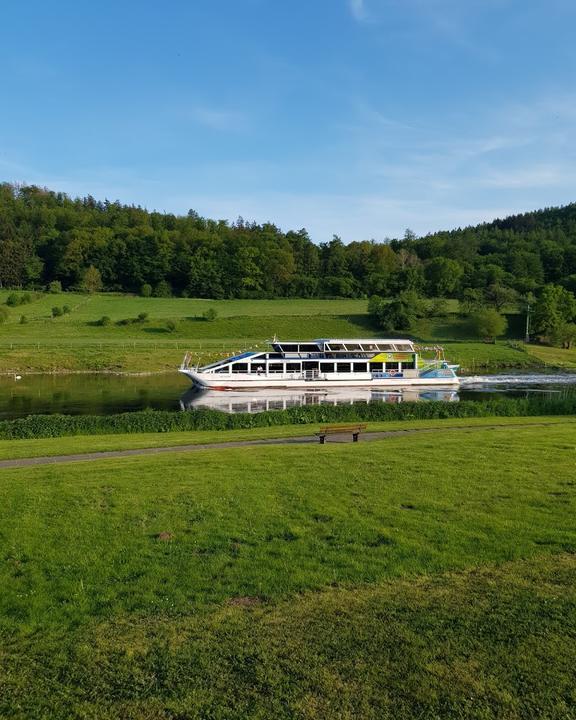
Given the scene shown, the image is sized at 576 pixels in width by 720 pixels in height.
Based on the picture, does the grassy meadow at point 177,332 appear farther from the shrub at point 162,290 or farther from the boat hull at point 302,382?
the boat hull at point 302,382

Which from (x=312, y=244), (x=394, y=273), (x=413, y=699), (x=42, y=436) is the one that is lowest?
(x=42, y=436)

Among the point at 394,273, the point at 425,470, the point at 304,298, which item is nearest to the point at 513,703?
the point at 425,470

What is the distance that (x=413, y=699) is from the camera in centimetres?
657

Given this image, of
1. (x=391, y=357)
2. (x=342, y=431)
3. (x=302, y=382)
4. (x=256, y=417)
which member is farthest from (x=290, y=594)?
(x=391, y=357)

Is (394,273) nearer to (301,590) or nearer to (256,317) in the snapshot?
(256,317)

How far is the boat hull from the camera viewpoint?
56.8m

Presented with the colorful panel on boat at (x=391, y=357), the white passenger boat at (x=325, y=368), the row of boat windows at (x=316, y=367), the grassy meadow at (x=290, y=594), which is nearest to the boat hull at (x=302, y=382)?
the white passenger boat at (x=325, y=368)

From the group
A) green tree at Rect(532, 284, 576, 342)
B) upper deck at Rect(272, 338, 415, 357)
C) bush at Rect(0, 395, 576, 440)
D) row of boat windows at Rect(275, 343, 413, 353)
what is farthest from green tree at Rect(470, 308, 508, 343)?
bush at Rect(0, 395, 576, 440)

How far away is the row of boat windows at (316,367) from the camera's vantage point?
58156 mm

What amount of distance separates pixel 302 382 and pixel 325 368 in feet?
10.7

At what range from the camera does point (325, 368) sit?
199ft

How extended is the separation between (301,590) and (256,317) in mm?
100863

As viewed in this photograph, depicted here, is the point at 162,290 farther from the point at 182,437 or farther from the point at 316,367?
the point at 182,437

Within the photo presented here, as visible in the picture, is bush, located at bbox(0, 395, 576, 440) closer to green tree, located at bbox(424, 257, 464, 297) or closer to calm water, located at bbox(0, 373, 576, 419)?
calm water, located at bbox(0, 373, 576, 419)
